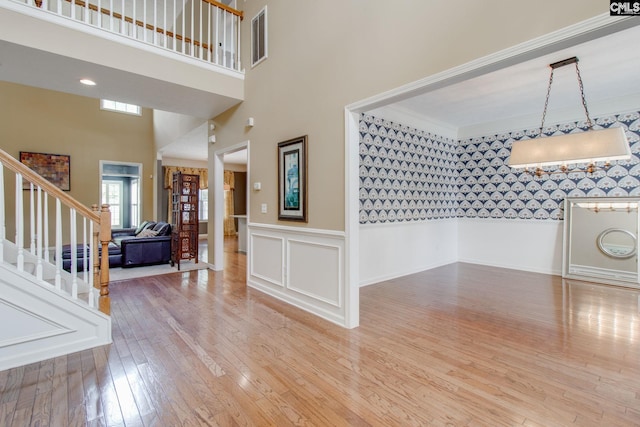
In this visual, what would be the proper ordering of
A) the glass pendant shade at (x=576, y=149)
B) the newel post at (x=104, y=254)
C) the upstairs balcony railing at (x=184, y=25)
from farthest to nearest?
the upstairs balcony railing at (x=184, y=25) → the glass pendant shade at (x=576, y=149) → the newel post at (x=104, y=254)

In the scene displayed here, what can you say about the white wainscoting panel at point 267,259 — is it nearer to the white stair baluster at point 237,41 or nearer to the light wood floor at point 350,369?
the light wood floor at point 350,369

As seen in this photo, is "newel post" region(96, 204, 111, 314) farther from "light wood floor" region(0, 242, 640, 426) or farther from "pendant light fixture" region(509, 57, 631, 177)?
"pendant light fixture" region(509, 57, 631, 177)

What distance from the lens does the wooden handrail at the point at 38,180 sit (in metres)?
2.25

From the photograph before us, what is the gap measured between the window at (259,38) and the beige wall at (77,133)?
6376 millimetres

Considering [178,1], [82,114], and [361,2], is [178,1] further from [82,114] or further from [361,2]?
[361,2]

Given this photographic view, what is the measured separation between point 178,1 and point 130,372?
733 cm

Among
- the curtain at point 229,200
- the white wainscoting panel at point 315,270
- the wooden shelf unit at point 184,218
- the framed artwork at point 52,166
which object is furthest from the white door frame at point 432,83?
the curtain at point 229,200

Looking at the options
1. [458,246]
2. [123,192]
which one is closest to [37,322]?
[458,246]

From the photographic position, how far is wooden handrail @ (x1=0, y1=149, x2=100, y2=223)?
7.40 feet

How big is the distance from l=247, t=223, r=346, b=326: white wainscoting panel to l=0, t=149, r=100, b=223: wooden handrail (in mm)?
1983

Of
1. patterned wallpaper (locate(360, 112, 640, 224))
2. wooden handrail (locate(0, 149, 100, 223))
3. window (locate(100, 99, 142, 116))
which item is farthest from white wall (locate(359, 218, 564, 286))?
window (locate(100, 99, 142, 116))

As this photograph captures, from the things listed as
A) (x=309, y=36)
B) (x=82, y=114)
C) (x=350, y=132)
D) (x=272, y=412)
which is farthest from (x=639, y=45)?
(x=82, y=114)

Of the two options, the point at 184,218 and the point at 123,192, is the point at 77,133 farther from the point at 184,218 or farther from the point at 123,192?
the point at 184,218

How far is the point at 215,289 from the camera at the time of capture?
4340 millimetres
